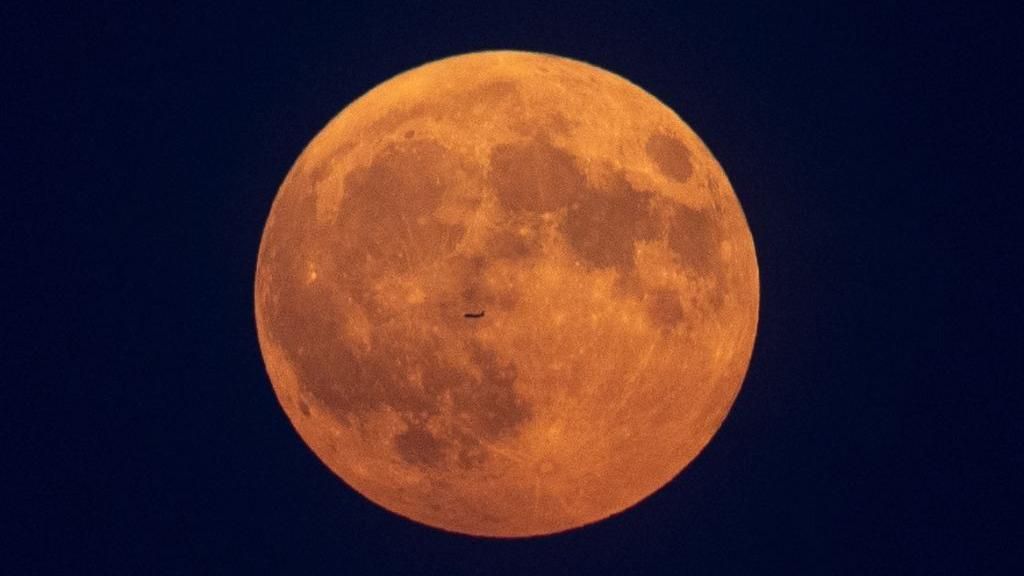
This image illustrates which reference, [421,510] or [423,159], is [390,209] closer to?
[423,159]

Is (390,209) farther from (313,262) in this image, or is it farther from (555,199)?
(555,199)

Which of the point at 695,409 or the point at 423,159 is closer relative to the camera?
the point at 423,159

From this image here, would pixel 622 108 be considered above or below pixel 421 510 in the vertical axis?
above

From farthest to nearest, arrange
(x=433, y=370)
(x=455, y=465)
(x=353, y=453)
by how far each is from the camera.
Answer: (x=353, y=453)
(x=455, y=465)
(x=433, y=370)

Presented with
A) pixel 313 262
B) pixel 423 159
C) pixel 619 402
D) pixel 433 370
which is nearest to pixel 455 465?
pixel 433 370

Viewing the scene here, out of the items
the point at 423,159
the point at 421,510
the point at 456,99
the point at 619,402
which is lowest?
the point at 421,510

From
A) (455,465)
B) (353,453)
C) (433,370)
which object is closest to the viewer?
(433,370)
